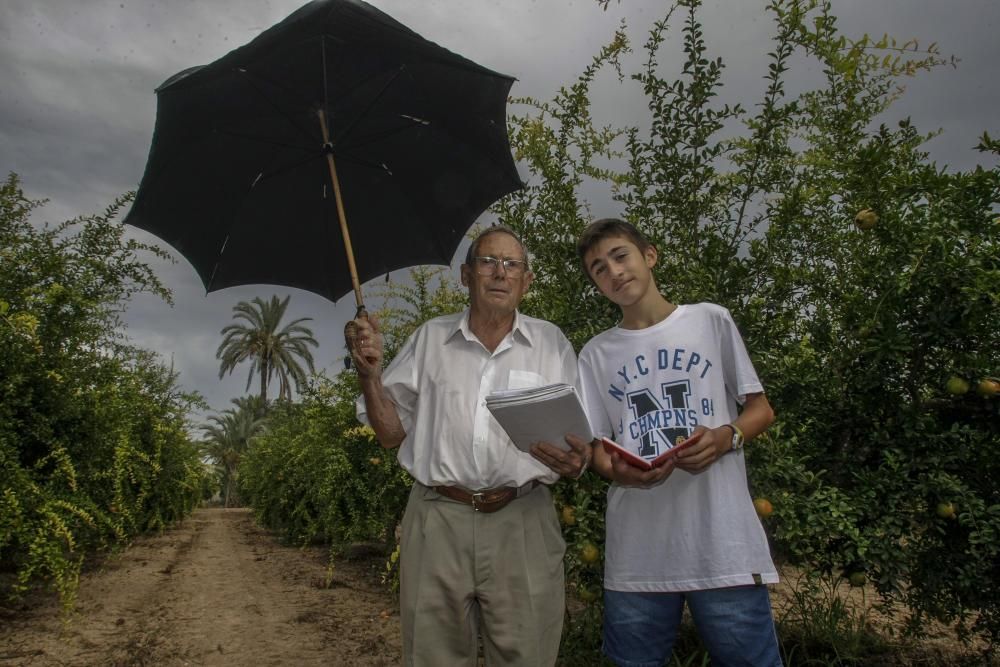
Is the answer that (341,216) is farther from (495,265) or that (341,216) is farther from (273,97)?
(495,265)

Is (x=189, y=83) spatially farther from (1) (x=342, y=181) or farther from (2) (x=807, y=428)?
(2) (x=807, y=428)

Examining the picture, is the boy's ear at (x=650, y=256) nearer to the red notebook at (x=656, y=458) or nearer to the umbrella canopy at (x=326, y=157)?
the red notebook at (x=656, y=458)

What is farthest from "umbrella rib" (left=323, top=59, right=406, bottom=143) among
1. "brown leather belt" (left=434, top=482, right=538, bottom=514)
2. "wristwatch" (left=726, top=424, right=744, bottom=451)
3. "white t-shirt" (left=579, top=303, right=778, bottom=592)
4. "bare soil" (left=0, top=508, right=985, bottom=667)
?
"bare soil" (left=0, top=508, right=985, bottom=667)

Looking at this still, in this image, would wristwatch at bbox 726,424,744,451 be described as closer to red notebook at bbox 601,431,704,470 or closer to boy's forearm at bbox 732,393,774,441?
boy's forearm at bbox 732,393,774,441

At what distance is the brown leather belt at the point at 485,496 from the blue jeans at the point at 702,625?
1.45 ft

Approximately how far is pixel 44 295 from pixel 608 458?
5254mm

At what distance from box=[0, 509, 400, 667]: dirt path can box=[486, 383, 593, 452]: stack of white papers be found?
3.68 meters

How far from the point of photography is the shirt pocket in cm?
238

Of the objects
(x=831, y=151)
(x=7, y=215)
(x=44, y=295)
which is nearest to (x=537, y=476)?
(x=831, y=151)

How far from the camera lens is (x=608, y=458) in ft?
7.00

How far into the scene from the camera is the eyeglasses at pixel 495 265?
2508 mm

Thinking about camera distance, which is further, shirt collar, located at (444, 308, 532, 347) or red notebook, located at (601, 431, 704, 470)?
shirt collar, located at (444, 308, 532, 347)

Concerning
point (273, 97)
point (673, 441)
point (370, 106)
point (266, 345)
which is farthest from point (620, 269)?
point (266, 345)

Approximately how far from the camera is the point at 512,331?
252 centimetres
